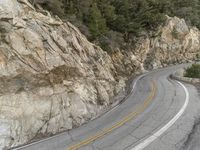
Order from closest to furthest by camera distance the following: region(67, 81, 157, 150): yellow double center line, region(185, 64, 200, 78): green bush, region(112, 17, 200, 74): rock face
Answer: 1. region(67, 81, 157, 150): yellow double center line
2. region(185, 64, 200, 78): green bush
3. region(112, 17, 200, 74): rock face

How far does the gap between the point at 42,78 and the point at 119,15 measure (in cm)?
2105

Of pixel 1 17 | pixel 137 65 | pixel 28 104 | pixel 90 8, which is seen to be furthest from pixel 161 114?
pixel 137 65

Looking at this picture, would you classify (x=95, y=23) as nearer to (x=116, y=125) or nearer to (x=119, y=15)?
(x=119, y=15)

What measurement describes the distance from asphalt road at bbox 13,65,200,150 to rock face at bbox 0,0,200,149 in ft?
3.45

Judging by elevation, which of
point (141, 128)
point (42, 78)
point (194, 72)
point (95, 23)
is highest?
point (95, 23)

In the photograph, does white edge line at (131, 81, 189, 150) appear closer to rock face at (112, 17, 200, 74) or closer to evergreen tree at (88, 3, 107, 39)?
evergreen tree at (88, 3, 107, 39)

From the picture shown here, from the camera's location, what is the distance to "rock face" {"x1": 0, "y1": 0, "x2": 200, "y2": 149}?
12742mm

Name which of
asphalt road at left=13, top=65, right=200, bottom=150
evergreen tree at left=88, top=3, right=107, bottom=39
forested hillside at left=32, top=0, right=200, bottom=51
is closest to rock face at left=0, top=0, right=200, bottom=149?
asphalt road at left=13, top=65, right=200, bottom=150

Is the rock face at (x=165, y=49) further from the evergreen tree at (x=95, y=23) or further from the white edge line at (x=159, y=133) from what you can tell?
the white edge line at (x=159, y=133)

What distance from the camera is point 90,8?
27.2 m

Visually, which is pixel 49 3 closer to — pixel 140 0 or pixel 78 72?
pixel 78 72

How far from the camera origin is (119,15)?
32.9 meters

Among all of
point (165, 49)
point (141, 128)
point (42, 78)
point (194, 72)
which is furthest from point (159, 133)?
point (165, 49)

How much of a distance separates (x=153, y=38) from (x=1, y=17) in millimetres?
29595
